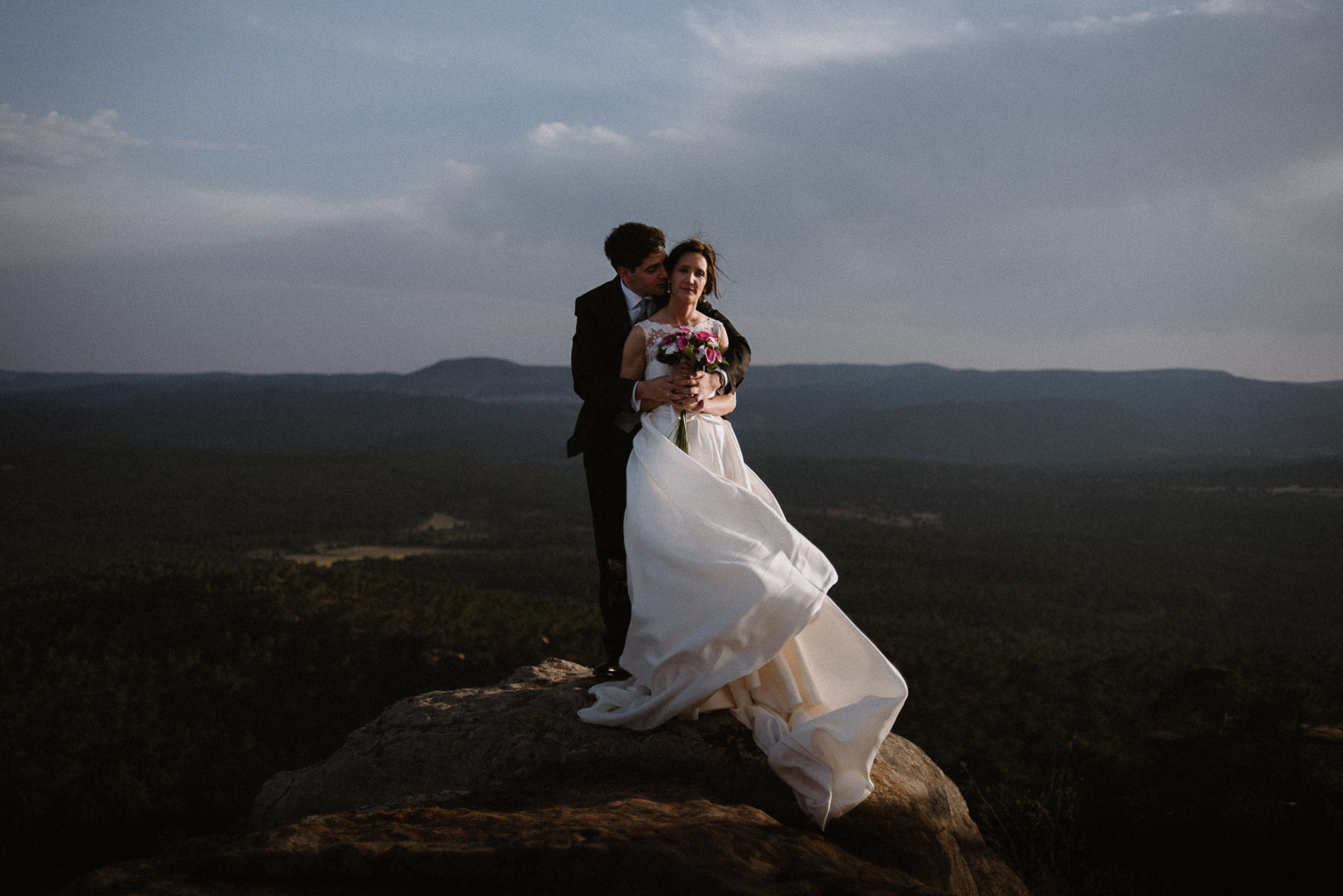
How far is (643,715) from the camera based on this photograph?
418 cm

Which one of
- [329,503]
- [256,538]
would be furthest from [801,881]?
[329,503]

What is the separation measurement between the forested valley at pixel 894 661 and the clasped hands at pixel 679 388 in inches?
176

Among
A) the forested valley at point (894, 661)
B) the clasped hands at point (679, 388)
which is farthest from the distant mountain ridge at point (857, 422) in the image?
the clasped hands at point (679, 388)

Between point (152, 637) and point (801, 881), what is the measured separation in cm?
1509

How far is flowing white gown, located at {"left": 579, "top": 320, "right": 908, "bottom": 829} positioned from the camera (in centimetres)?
379

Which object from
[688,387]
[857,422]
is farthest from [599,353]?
[857,422]

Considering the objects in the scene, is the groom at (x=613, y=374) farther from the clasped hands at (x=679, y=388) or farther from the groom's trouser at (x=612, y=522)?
the clasped hands at (x=679, y=388)

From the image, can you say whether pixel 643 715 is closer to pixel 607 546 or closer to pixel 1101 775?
pixel 607 546

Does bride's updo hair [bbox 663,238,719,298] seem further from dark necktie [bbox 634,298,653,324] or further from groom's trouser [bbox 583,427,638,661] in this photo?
groom's trouser [bbox 583,427,638,661]

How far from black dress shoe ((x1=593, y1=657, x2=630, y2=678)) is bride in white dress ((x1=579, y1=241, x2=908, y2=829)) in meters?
0.30

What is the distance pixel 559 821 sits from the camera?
3.15m

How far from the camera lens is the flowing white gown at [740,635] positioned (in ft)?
12.4

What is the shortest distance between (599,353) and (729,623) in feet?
6.09

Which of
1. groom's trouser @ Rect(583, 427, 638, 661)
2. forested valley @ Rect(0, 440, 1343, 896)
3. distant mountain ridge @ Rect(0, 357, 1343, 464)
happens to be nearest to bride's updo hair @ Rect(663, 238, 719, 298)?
groom's trouser @ Rect(583, 427, 638, 661)
